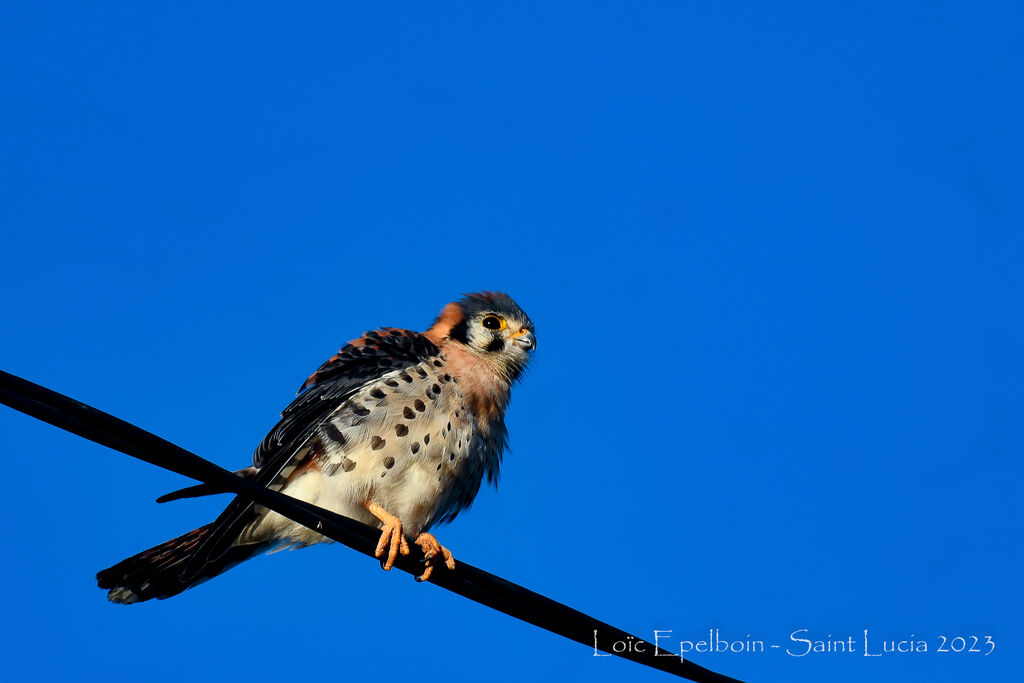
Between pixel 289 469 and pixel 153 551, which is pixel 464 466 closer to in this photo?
pixel 289 469

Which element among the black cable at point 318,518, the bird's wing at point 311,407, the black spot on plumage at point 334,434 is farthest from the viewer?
the black spot on plumage at point 334,434

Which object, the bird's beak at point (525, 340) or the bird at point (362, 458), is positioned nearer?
the bird at point (362, 458)

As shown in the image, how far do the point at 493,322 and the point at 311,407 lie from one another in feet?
Answer: 4.50

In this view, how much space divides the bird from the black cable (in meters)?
0.94

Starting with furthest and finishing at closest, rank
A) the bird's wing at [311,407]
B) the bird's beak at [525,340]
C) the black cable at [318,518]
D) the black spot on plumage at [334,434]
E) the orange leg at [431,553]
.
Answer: the bird's beak at [525,340] → the black spot on plumage at [334,434] → the bird's wing at [311,407] → the orange leg at [431,553] → the black cable at [318,518]

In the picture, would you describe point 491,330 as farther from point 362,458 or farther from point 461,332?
point 362,458

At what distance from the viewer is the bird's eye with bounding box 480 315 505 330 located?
5812 millimetres

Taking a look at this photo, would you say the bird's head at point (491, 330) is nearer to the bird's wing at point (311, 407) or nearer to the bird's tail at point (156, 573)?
the bird's wing at point (311, 407)

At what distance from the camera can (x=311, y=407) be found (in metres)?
4.89

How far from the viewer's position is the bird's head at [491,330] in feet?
18.6

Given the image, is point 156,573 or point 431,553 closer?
point 431,553

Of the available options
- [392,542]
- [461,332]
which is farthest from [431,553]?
[461,332]

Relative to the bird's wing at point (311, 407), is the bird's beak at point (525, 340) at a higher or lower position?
higher

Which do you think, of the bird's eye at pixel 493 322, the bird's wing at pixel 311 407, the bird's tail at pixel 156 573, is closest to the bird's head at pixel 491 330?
the bird's eye at pixel 493 322
